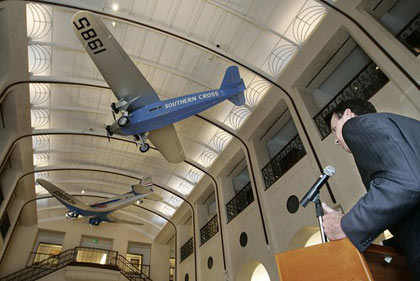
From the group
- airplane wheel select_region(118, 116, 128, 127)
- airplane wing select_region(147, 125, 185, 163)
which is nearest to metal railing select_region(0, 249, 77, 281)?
airplane wing select_region(147, 125, 185, 163)

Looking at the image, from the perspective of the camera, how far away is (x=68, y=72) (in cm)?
1018

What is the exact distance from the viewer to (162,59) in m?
9.87

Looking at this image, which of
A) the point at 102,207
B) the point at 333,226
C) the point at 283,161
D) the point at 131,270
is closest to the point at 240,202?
the point at 283,161

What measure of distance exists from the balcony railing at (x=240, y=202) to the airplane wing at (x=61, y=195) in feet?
27.6

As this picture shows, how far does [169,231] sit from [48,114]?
1149 cm

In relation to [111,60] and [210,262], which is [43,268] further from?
[111,60]

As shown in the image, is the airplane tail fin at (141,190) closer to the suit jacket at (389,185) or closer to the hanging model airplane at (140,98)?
the hanging model airplane at (140,98)

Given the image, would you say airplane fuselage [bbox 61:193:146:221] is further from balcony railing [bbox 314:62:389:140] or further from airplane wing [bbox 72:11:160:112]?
balcony railing [bbox 314:62:389:140]

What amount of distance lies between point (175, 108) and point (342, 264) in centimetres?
742

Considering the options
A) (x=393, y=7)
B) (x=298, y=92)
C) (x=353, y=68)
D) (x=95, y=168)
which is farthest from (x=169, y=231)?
(x=393, y=7)

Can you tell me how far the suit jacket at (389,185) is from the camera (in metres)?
1.02

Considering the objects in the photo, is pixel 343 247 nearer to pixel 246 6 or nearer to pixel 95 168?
pixel 246 6

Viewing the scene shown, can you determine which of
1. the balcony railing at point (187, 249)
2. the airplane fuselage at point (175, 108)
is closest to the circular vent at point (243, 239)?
the airplane fuselage at point (175, 108)

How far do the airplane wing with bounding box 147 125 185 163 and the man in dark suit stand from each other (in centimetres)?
872
